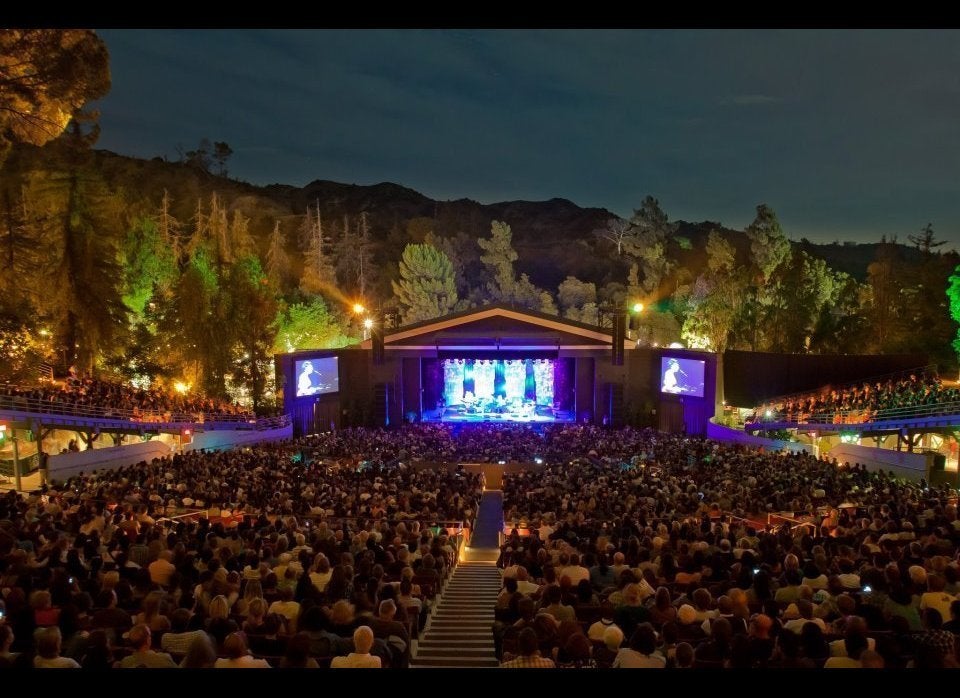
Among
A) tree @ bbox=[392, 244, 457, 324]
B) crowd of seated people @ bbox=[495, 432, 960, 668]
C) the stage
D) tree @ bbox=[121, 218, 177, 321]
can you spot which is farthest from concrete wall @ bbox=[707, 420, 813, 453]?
tree @ bbox=[121, 218, 177, 321]

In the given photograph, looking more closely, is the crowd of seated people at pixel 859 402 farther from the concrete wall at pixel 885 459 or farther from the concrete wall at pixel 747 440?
the concrete wall at pixel 885 459

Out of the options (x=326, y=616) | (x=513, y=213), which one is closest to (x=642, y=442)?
(x=326, y=616)

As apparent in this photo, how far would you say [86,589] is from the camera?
22.4 ft

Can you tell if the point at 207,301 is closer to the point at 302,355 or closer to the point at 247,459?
the point at 302,355

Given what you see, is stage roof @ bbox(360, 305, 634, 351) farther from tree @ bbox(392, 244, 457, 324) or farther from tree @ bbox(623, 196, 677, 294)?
tree @ bbox(623, 196, 677, 294)

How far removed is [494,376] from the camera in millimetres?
33469

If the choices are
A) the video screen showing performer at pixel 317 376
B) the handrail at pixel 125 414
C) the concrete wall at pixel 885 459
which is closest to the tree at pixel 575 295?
the video screen showing performer at pixel 317 376

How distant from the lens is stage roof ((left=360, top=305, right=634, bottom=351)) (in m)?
32.9

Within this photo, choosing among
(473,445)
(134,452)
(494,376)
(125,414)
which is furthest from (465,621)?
(494,376)

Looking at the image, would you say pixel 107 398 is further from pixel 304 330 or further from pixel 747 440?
pixel 747 440

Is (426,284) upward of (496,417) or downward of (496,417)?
upward

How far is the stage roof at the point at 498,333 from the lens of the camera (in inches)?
1297

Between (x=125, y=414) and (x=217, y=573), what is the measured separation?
61.3 feet
